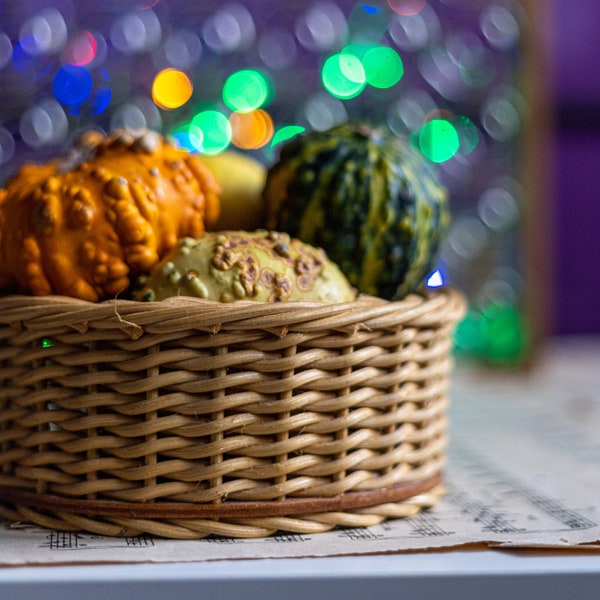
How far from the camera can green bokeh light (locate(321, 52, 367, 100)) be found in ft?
5.03

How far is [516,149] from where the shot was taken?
1530mm

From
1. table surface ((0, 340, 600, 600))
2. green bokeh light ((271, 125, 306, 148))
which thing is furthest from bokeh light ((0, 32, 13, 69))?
table surface ((0, 340, 600, 600))

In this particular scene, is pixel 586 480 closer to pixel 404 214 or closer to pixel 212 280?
pixel 404 214

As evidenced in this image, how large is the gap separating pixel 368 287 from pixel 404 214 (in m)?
0.07

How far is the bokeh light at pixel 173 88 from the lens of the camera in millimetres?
1494

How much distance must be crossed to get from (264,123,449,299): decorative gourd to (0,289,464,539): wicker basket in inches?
4.2

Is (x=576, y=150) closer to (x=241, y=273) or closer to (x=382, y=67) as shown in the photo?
(x=382, y=67)

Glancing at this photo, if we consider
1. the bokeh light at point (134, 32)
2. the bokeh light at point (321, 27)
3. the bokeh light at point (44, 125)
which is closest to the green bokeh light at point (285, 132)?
the bokeh light at point (321, 27)

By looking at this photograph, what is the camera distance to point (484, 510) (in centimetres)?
65

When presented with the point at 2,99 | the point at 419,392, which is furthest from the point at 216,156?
the point at 2,99

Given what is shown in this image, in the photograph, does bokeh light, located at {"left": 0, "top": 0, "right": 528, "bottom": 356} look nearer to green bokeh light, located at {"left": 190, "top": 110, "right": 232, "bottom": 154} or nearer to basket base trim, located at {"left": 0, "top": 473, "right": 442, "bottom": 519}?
green bokeh light, located at {"left": 190, "top": 110, "right": 232, "bottom": 154}

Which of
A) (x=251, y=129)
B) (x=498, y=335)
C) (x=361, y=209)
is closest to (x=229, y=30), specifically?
(x=251, y=129)

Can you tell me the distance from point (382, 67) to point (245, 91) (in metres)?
0.27

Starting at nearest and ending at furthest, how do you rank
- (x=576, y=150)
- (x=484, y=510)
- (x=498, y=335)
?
(x=484, y=510), (x=498, y=335), (x=576, y=150)
